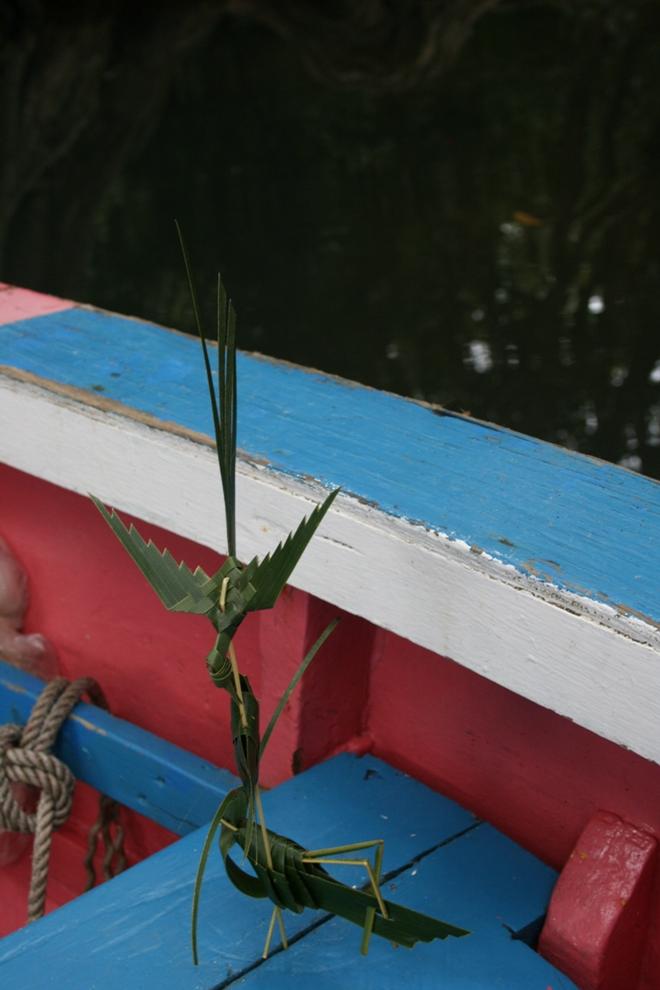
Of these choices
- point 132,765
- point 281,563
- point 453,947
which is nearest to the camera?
point 281,563

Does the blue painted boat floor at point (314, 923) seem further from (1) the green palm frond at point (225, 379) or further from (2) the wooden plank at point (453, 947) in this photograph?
(1) the green palm frond at point (225, 379)

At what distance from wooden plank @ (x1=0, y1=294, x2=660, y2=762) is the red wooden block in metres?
0.16

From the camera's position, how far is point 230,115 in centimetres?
634

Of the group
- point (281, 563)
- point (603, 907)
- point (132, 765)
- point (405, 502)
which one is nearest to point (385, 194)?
point (132, 765)

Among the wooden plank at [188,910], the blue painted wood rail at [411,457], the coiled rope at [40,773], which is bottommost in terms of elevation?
the coiled rope at [40,773]

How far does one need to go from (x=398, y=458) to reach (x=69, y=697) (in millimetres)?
513

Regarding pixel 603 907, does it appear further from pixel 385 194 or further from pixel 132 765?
pixel 385 194

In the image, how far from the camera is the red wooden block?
94 cm

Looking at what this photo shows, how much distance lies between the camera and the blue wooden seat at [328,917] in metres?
0.89

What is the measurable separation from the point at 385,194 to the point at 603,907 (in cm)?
423

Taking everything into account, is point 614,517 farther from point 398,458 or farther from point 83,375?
point 83,375

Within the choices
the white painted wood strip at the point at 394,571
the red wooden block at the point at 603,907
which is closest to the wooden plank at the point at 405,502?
the white painted wood strip at the point at 394,571

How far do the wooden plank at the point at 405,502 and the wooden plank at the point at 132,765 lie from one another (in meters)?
0.29

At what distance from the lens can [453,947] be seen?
93 cm
